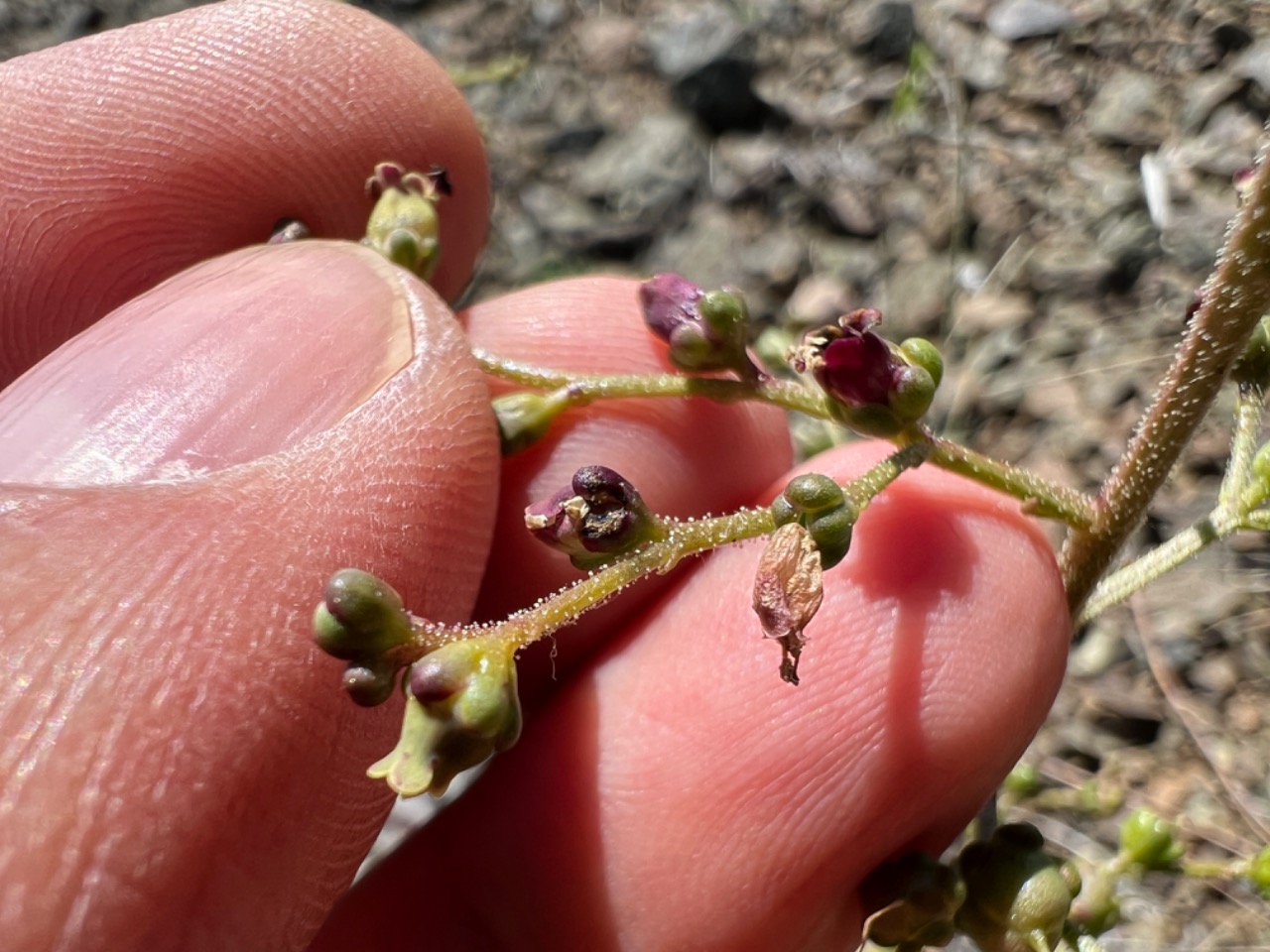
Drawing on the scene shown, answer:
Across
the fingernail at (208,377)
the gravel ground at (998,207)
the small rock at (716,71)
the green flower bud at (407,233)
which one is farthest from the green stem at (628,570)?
the small rock at (716,71)

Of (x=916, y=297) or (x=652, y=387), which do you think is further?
(x=916, y=297)

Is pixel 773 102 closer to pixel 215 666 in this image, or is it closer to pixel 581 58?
pixel 581 58

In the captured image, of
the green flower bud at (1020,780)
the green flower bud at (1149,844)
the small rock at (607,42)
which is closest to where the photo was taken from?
the green flower bud at (1149,844)

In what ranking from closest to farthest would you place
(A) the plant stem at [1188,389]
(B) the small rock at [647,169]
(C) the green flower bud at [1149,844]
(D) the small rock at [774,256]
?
(A) the plant stem at [1188,389]
(C) the green flower bud at [1149,844]
(D) the small rock at [774,256]
(B) the small rock at [647,169]

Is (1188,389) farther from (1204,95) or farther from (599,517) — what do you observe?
(1204,95)

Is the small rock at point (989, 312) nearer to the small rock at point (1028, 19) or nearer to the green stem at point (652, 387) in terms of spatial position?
the small rock at point (1028, 19)

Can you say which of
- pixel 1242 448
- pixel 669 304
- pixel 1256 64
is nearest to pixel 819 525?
pixel 669 304

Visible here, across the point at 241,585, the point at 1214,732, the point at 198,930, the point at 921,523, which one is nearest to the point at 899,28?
the point at 1214,732
